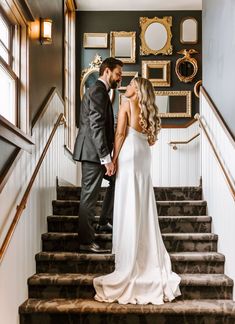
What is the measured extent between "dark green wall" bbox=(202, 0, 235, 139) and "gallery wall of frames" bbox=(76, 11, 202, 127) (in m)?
2.68

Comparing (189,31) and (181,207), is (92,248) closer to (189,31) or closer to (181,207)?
(181,207)

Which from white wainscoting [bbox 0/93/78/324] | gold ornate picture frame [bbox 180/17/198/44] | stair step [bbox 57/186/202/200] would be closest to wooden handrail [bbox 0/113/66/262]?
white wainscoting [bbox 0/93/78/324]

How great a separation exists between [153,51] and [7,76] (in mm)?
4667

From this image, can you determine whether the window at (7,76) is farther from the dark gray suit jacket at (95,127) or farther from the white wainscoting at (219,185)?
the white wainscoting at (219,185)

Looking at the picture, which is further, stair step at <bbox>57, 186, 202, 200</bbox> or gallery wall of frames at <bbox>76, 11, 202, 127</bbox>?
gallery wall of frames at <bbox>76, 11, 202, 127</bbox>

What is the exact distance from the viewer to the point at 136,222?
3.59 metres

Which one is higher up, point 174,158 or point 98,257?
point 174,158

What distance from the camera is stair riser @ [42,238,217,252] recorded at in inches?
160

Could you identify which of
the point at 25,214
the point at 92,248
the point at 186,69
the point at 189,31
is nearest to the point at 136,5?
the point at 189,31

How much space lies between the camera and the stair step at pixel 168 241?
13.3 feet

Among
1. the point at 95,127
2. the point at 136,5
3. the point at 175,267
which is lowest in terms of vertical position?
the point at 175,267

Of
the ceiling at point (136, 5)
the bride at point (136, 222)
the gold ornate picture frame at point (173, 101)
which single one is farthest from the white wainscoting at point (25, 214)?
the ceiling at point (136, 5)

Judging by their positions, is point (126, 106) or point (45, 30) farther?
point (45, 30)

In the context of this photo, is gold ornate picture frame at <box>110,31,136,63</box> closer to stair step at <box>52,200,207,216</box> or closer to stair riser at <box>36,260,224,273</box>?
stair step at <box>52,200,207,216</box>
